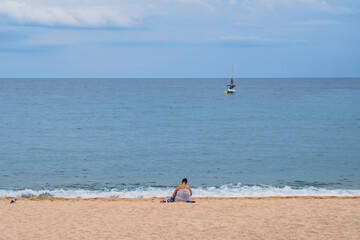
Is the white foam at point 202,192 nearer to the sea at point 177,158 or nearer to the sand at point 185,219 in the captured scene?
the sea at point 177,158

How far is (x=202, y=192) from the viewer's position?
21.4m

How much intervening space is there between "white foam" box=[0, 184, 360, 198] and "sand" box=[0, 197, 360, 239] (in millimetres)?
3267

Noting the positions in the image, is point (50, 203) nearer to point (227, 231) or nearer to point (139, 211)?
point (139, 211)

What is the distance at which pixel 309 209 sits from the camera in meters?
15.0

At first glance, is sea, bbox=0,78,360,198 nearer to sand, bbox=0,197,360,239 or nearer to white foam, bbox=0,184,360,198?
white foam, bbox=0,184,360,198

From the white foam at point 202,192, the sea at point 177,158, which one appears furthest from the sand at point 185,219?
the sea at point 177,158

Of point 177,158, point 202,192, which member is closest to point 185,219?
point 202,192

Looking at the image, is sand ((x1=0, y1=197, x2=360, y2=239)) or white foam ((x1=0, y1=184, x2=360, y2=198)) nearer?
sand ((x1=0, y1=197, x2=360, y2=239))

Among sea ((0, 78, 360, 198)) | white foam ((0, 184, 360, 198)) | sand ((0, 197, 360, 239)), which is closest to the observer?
sand ((0, 197, 360, 239))

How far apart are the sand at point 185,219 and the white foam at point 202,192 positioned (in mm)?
3267

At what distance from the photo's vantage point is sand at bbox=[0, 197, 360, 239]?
1224cm

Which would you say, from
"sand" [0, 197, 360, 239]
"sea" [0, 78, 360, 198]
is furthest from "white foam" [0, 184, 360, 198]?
"sand" [0, 197, 360, 239]

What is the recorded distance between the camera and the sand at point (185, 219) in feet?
40.2

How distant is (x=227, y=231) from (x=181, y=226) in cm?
152
